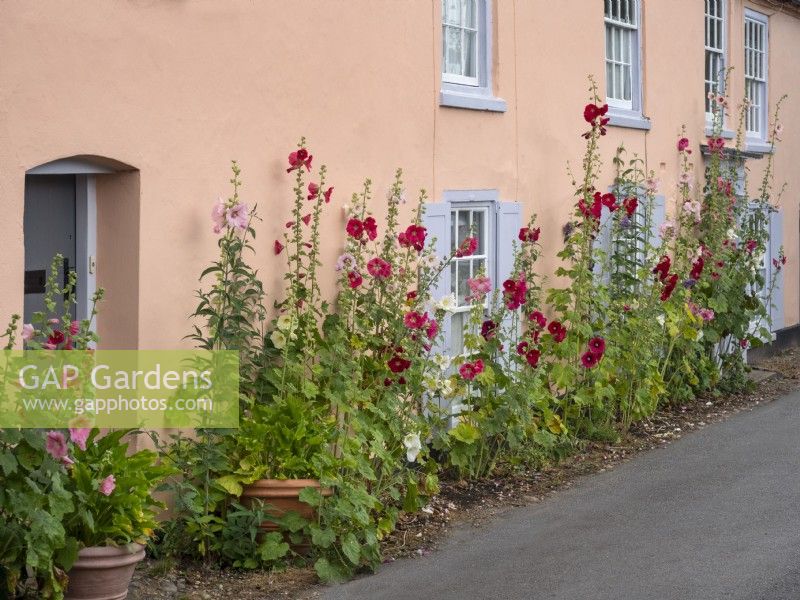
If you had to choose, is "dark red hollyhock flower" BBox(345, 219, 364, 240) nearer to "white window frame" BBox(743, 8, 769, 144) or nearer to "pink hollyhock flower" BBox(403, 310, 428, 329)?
"pink hollyhock flower" BBox(403, 310, 428, 329)

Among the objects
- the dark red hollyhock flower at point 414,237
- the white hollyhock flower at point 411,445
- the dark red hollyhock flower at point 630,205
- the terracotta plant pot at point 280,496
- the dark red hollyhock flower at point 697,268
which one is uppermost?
the dark red hollyhock flower at point 630,205

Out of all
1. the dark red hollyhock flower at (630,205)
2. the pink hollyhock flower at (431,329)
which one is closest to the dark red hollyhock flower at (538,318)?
the pink hollyhock flower at (431,329)

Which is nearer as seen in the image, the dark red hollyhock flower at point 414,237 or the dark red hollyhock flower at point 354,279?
the dark red hollyhock flower at point 354,279

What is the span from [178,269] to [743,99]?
9.81 metres

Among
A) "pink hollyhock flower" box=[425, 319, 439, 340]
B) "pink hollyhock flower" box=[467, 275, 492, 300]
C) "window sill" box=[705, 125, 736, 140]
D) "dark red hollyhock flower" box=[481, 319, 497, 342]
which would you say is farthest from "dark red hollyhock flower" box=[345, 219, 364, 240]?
"window sill" box=[705, 125, 736, 140]

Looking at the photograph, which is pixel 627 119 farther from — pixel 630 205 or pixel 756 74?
pixel 756 74

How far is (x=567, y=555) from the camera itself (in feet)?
23.6

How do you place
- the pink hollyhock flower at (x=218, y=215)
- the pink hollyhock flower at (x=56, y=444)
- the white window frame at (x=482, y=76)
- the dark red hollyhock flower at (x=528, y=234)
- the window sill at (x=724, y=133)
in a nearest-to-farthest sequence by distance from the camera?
the pink hollyhock flower at (x=56, y=444) < the pink hollyhock flower at (x=218, y=215) < the dark red hollyhock flower at (x=528, y=234) < the white window frame at (x=482, y=76) < the window sill at (x=724, y=133)

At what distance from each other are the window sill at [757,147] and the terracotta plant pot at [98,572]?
11570mm

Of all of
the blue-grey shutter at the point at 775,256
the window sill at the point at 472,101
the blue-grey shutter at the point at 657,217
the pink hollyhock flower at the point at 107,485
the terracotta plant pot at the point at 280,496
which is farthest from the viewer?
the blue-grey shutter at the point at 775,256

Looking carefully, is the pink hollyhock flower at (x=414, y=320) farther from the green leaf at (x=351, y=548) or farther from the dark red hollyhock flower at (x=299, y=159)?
the green leaf at (x=351, y=548)

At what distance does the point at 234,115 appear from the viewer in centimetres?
735

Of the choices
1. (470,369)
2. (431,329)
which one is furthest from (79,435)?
(470,369)

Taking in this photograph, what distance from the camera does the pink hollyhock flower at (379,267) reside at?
25.5 feet
